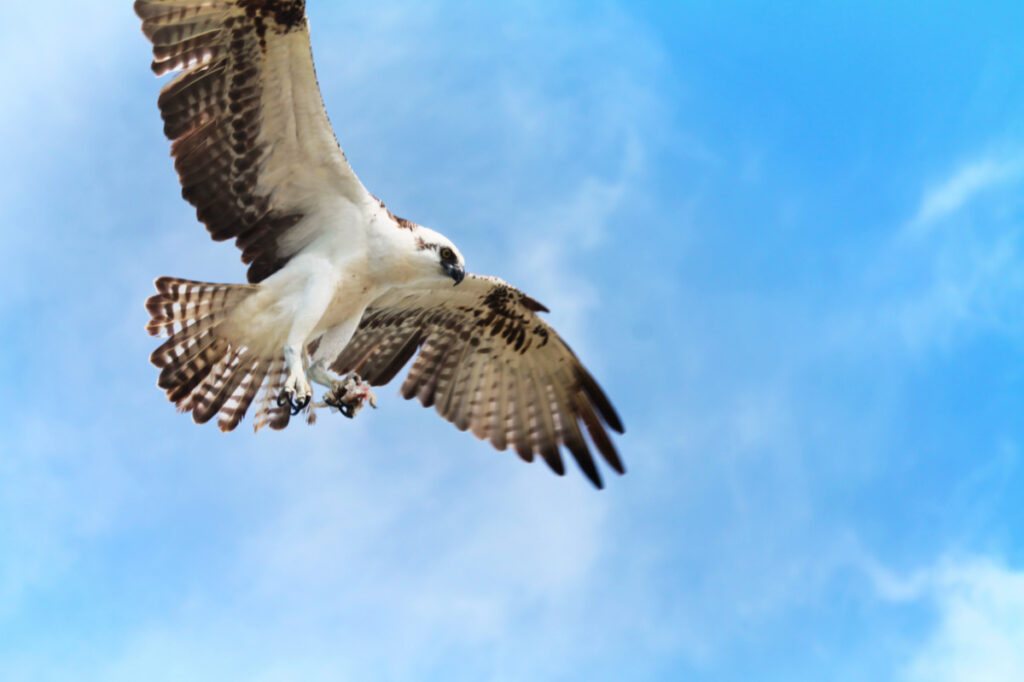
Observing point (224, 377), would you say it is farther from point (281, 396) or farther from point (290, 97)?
point (290, 97)

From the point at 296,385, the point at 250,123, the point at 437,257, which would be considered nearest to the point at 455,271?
the point at 437,257

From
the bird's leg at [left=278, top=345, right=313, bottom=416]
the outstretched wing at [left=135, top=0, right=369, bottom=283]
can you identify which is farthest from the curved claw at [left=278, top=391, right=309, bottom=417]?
the outstretched wing at [left=135, top=0, right=369, bottom=283]

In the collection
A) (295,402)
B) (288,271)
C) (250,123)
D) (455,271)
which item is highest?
(250,123)

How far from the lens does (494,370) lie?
12.2 metres

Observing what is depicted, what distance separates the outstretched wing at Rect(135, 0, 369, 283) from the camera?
31.8 ft

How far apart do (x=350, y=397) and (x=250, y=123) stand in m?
2.59

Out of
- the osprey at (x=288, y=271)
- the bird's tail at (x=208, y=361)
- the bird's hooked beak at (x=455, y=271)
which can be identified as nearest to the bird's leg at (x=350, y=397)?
the osprey at (x=288, y=271)

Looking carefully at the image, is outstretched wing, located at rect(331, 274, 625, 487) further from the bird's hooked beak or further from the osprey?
the bird's hooked beak

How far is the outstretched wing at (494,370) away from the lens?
38.6 ft

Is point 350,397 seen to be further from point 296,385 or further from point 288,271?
point 288,271

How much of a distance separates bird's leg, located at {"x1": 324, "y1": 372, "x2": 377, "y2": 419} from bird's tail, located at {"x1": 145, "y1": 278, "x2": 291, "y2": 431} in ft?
2.32

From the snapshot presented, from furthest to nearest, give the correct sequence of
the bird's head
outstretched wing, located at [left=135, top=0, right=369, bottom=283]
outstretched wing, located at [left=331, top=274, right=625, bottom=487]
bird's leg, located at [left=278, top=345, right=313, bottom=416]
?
1. outstretched wing, located at [left=331, top=274, right=625, bottom=487]
2. the bird's head
3. bird's leg, located at [left=278, top=345, right=313, bottom=416]
4. outstretched wing, located at [left=135, top=0, right=369, bottom=283]

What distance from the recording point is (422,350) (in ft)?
40.0

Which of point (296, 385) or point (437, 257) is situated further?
point (437, 257)
